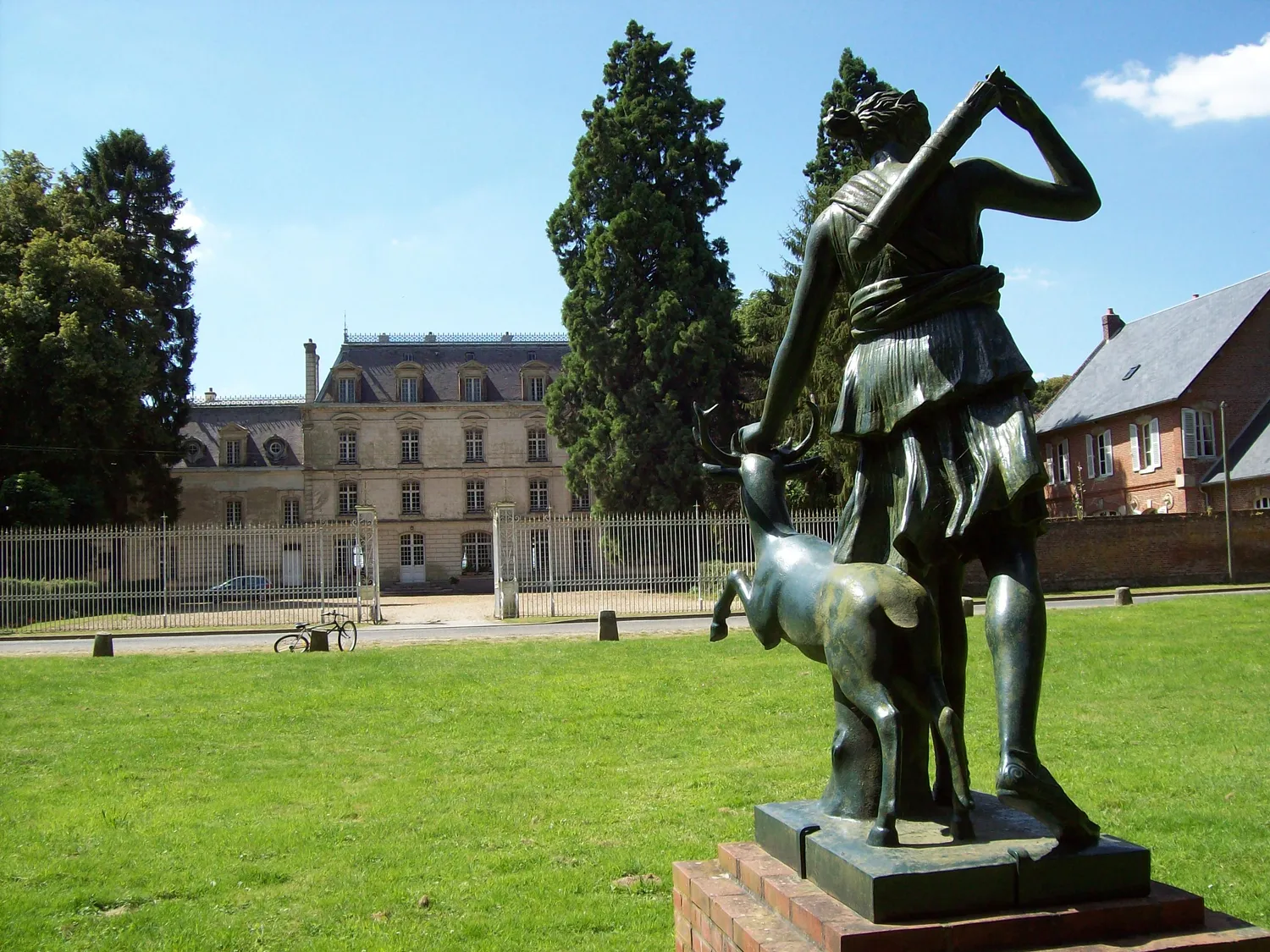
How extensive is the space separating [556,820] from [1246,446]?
37.1m

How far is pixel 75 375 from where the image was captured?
34438 mm

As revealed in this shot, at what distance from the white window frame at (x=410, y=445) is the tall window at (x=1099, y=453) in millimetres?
33223

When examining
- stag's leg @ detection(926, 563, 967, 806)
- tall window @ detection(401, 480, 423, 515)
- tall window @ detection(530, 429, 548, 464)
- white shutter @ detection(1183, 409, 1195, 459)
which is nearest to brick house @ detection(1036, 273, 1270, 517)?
white shutter @ detection(1183, 409, 1195, 459)

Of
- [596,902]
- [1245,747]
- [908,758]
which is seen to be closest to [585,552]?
[1245,747]

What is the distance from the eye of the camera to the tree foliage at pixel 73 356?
34.3 meters

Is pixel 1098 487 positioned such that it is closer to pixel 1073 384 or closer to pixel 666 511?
pixel 1073 384

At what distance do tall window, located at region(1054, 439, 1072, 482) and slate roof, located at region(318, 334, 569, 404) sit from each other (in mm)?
26436

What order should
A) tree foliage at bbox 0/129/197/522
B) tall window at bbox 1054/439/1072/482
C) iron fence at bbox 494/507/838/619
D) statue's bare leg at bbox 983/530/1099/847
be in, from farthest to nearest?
tall window at bbox 1054/439/1072/482 < tree foliage at bbox 0/129/197/522 < iron fence at bbox 494/507/838/619 < statue's bare leg at bbox 983/530/1099/847

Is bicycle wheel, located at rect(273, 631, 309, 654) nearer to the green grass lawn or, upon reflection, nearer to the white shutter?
the green grass lawn

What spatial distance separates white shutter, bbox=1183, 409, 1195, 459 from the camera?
37031mm

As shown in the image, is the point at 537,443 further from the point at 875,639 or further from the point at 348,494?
the point at 875,639

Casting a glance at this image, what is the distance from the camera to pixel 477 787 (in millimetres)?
7539

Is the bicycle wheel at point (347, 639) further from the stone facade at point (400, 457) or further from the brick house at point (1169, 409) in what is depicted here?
the stone facade at point (400, 457)

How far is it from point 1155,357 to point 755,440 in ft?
137
